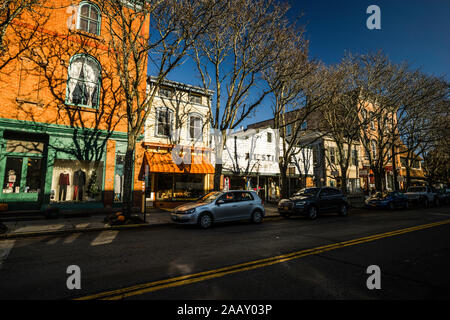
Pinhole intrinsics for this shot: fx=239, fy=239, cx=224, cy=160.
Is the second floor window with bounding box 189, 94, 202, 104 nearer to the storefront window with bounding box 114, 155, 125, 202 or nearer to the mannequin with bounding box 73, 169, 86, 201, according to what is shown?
the storefront window with bounding box 114, 155, 125, 202

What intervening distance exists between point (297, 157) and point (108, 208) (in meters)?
18.6

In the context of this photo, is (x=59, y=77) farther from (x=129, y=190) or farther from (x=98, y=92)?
(x=129, y=190)

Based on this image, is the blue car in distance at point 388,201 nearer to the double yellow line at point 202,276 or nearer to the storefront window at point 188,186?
the storefront window at point 188,186

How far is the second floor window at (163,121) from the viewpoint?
16578mm

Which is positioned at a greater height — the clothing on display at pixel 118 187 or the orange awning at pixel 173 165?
the orange awning at pixel 173 165

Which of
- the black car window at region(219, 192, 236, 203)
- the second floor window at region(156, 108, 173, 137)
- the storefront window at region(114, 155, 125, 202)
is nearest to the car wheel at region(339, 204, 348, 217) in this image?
the black car window at region(219, 192, 236, 203)

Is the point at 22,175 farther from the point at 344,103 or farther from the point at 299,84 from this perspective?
the point at 344,103

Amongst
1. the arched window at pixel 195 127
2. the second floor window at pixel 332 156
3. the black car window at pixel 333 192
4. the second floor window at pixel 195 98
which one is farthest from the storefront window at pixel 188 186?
the second floor window at pixel 332 156

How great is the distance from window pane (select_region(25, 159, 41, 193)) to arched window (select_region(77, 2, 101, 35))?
324 inches

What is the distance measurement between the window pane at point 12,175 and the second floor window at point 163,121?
25.0ft

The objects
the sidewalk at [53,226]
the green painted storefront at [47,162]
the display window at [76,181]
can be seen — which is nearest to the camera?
the sidewalk at [53,226]
